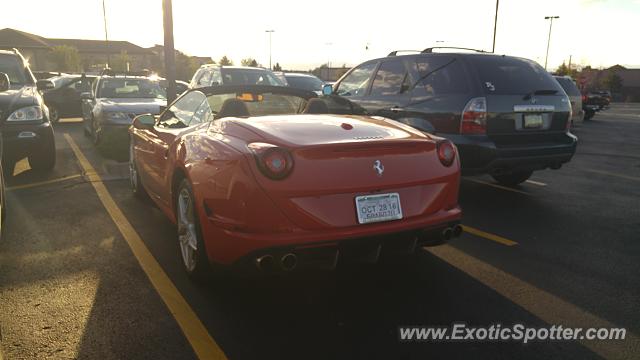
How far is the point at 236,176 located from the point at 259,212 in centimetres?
28

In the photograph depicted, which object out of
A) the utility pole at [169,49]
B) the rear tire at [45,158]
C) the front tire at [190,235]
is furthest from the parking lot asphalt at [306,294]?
the utility pole at [169,49]

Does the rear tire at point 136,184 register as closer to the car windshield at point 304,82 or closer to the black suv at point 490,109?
the black suv at point 490,109

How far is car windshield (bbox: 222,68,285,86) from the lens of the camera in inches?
475

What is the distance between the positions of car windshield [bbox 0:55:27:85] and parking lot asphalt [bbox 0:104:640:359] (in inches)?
156

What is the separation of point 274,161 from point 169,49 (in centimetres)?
790

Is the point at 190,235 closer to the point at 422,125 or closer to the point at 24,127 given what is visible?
the point at 422,125

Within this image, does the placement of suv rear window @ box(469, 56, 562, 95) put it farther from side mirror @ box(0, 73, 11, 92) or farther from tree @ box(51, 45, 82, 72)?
tree @ box(51, 45, 82, 72)

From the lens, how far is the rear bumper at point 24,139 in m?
7.57

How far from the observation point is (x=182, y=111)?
4820 millimetres

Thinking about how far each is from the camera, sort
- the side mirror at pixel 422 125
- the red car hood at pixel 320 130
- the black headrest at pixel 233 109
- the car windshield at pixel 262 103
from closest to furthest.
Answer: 1. the red car hood at pixel 320 130
2. the black headrest at pixel 233 109
3. the car windshield at pixel 262 103
4. the side mirror at pixel 422 125

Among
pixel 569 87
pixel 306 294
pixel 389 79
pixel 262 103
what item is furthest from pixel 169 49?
pixel 569 87

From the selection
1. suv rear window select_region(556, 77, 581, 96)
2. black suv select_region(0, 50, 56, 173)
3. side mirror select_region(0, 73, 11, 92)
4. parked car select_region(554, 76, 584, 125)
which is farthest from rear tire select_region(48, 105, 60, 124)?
suv rear window select_region(556, 77, 581, 96)

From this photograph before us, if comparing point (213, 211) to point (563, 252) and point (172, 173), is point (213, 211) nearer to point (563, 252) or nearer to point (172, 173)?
point (172, 173)

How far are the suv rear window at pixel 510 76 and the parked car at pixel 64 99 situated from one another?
46.1 feet
